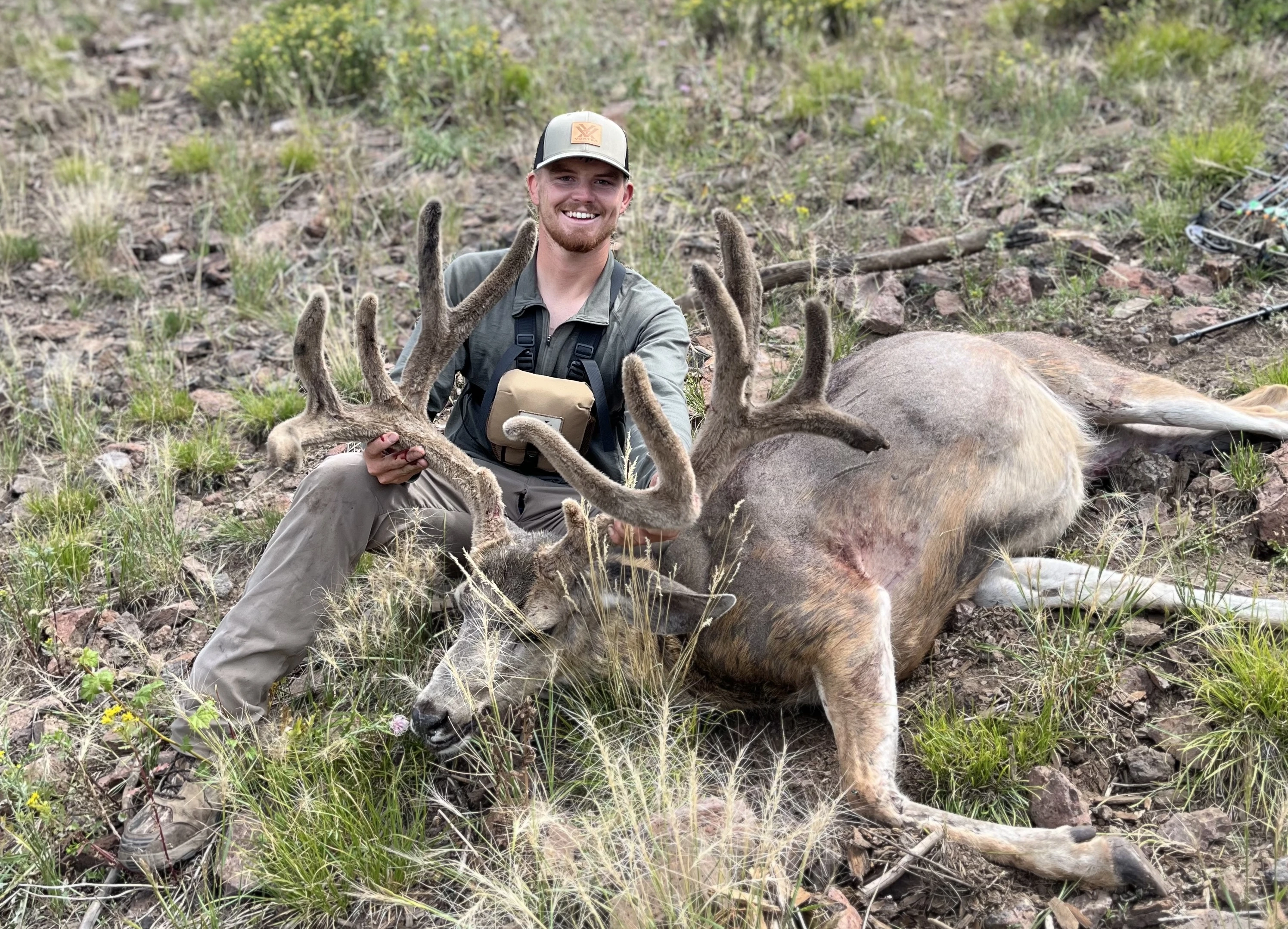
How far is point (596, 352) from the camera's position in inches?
199

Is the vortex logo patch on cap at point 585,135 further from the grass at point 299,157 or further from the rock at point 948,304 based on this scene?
the grass at point 299,157

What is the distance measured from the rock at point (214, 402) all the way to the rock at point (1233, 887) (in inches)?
214

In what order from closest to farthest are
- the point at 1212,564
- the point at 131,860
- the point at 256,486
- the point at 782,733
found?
the point at 131,860, the point at 782,733, the point at 1212,564, the point at 256,486

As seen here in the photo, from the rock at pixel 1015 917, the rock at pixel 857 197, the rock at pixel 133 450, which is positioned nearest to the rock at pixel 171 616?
the rock at pixel 133 450

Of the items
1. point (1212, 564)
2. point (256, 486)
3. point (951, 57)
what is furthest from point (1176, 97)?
point (256, 486)

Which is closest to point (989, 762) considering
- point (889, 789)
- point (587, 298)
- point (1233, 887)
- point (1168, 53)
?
point (889, 789)

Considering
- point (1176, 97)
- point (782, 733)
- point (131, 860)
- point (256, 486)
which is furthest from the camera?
point (1176, 97)

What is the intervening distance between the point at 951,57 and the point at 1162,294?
390 centimetres

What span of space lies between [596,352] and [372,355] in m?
1.03

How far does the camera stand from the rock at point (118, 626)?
5.16m

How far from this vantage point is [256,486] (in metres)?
6.14

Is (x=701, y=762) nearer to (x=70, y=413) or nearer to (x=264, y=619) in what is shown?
(x=264, y=619)

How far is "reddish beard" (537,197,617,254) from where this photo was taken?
505cm

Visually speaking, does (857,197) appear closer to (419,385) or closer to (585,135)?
(585,135)
